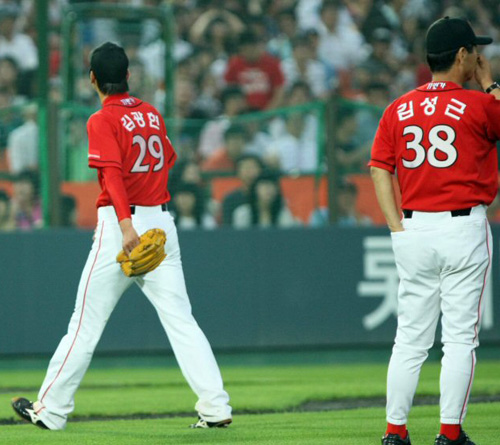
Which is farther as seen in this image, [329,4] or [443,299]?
[329,4]


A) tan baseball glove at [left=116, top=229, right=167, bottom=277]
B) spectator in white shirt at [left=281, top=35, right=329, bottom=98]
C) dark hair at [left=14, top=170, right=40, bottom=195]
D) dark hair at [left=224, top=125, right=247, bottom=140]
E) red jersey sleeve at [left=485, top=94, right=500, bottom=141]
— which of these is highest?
spectator in white shirt at [left=281, top=35, right=329, bottom=98]

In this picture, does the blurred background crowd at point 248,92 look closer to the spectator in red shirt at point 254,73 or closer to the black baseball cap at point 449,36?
the spectator in red shirt at point 254,73

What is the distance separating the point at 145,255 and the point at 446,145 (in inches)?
71.2

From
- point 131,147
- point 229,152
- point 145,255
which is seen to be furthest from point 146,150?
point 229,152

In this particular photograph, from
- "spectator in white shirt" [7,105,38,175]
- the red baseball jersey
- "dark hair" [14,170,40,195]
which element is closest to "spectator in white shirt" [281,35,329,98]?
the red baseball jersey

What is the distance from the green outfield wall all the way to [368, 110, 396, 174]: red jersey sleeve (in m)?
5.47

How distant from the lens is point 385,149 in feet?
17.6

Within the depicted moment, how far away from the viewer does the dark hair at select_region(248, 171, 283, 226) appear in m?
10.6

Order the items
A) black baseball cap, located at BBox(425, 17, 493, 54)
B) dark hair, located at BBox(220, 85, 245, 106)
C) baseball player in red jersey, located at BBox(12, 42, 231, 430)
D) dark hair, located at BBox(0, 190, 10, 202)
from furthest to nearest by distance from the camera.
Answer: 1. dark hair, located at BBox(220, 85, 245, 106)
2. dark hair, located at BBox(0, 190, 10, 202)
3. baseball player in red jersey, located at BBox(12, 42, 231, 430)
4. black baseball cap, located at BBox(425, 17, 493, 54)

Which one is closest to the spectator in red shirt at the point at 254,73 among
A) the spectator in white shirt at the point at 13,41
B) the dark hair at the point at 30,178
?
the spectator in white shirt at the point at 13,41

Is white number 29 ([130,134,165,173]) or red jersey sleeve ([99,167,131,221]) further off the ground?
white number 29 ([130,134,165,173])

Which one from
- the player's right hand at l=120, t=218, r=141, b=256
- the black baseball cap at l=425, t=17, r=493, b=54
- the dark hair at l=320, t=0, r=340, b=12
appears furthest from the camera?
the dark hair at l=320, t=0, r=340, b=12

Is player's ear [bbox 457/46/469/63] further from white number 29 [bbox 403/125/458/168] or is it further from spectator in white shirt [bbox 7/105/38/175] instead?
spectator in white shirt [bbox 7/105/38/175]

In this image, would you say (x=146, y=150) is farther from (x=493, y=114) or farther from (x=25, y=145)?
(x=25, y=145)
